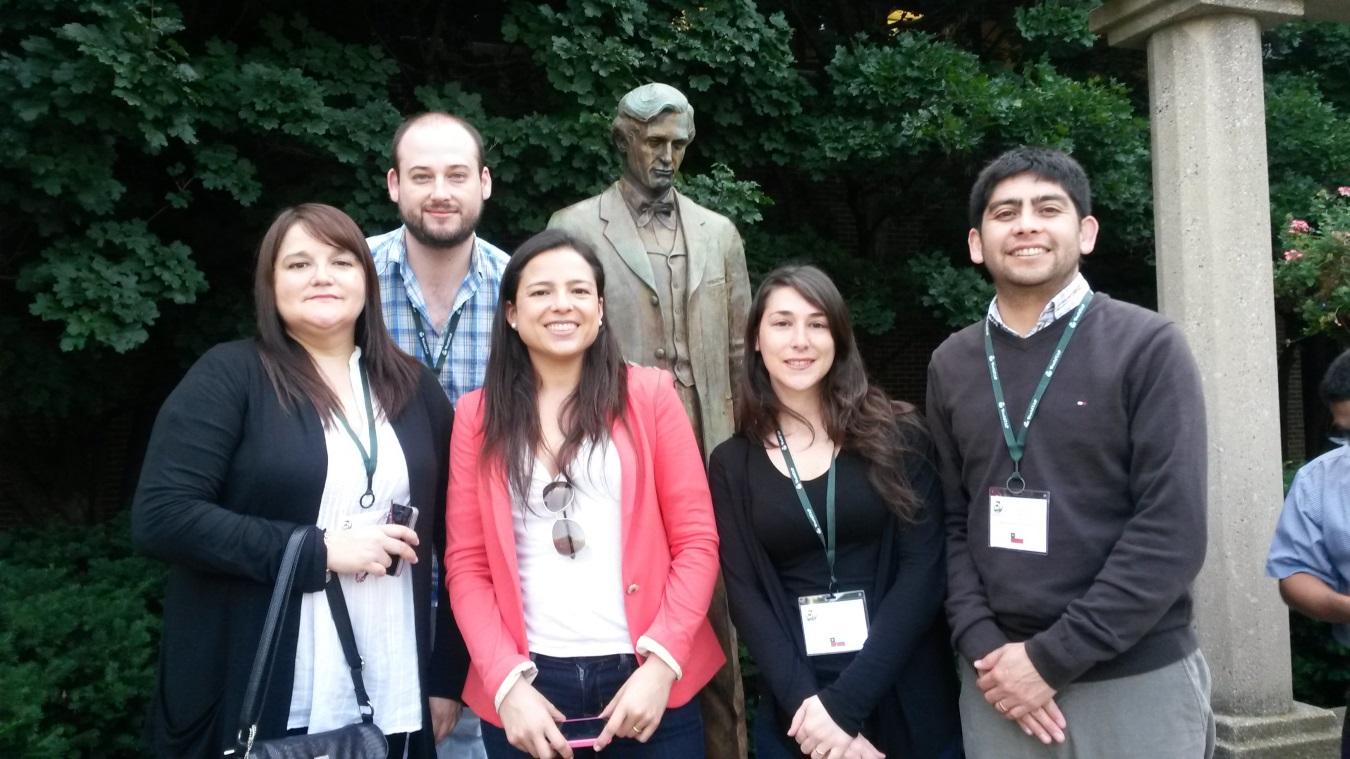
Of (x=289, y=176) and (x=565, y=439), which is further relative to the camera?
(x=289, y=176)

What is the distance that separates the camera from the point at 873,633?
260 cm

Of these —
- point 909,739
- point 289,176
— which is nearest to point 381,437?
point 909,739

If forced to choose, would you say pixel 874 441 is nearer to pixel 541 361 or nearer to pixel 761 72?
pixel 541 361

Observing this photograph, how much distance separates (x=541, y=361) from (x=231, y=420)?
761 mm

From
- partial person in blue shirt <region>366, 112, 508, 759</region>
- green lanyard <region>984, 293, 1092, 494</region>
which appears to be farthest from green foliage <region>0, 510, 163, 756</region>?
green lanyard <region>984, 293, 1092, 494</region>

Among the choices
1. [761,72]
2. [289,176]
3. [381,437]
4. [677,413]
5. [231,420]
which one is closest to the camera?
[231,420]

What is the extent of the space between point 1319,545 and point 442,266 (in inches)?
107

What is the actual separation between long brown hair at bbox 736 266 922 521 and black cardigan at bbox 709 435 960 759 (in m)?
0.08

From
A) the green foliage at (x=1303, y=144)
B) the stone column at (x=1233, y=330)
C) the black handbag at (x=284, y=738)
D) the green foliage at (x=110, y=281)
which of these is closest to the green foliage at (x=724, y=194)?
the stone column at (x=1233, y=330)

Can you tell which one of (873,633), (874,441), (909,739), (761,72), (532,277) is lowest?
(909,739)

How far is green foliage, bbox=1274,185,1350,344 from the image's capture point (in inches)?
236

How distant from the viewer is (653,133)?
3.59 meters

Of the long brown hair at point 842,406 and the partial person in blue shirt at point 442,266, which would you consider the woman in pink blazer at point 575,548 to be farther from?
the partial person in blue shirt at point 442,266

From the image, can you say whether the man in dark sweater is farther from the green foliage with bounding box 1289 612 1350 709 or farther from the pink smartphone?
the green foliage with bounding box 1289 612 1350 709
